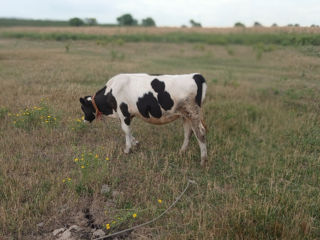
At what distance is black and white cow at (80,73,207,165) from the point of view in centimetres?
548

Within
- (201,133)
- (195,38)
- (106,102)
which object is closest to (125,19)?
(195,38)

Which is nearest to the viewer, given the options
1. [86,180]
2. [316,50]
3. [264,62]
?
[86,180]

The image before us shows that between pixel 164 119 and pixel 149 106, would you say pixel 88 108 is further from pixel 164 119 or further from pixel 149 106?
pixel 164 119

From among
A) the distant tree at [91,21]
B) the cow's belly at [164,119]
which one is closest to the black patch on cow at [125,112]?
the cow's belly at [164,119]

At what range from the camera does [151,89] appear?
558 centimetres

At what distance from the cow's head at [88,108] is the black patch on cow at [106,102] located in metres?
0.27

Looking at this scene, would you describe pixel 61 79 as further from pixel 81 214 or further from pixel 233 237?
pixel 233 237

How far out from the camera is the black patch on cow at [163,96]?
549 centimetres

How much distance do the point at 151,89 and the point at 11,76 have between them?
943cm

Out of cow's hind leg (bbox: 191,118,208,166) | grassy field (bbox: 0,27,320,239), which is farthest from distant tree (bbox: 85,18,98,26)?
cow's hind leg (bbox: 191,118,208,166)

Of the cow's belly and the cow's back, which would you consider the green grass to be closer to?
the cow's back

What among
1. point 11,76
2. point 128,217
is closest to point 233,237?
point 128,217

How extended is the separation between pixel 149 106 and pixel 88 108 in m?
1.85

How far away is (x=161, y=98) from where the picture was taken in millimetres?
5508
